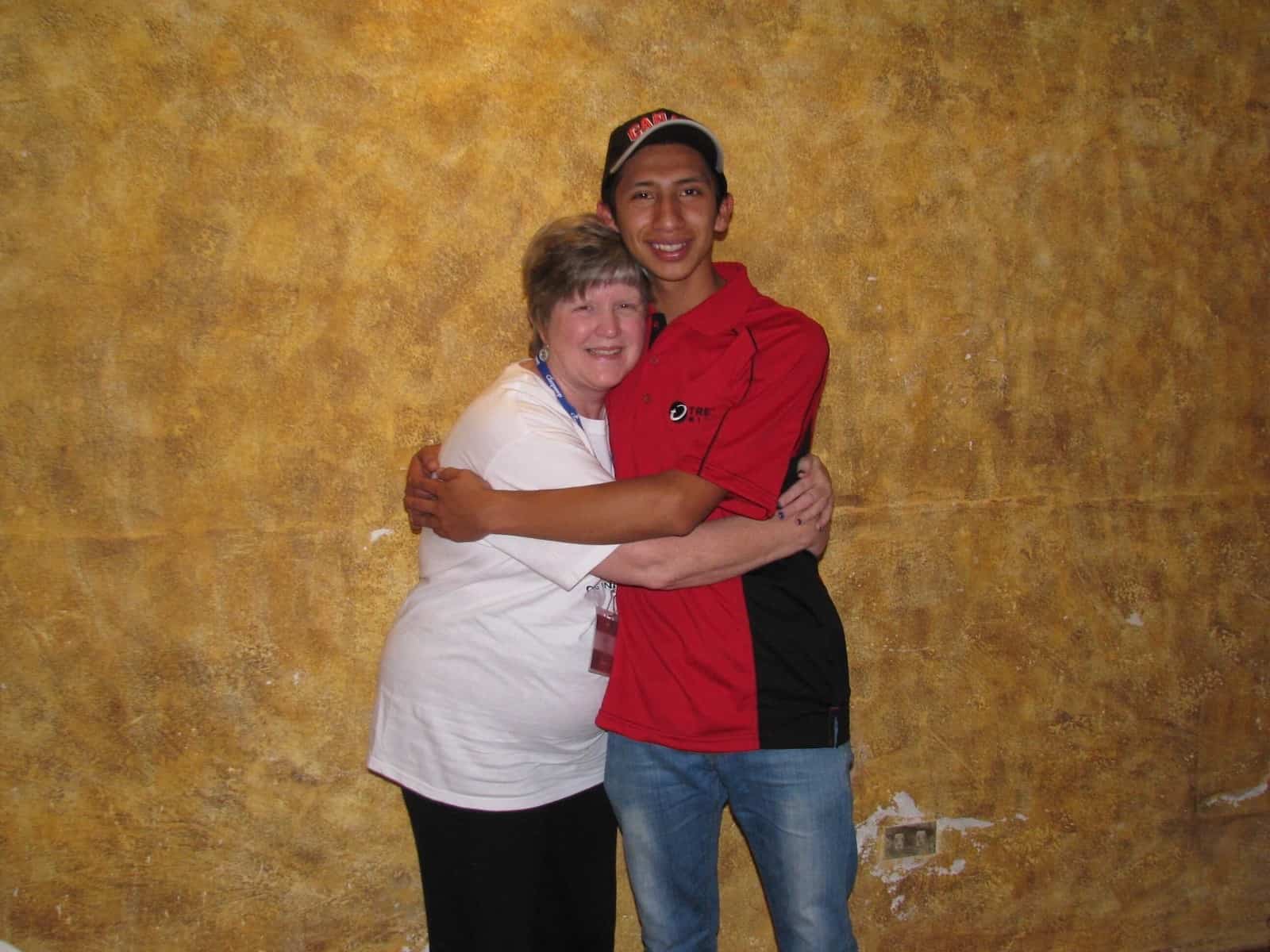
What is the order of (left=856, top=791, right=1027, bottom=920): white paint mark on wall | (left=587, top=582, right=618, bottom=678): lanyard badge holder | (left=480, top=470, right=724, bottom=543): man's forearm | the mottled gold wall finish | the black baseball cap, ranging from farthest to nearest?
1. (left=856, top=791, right=1027, bottom=920): white paint mark on wall
2. the mottled gold wall finish
3. the black baseball cap
4. (left=587, top=582, right=618, bottom=678): lanyard badge holder
5. (left=480, top=470, right=724, bottom=543): man's forearm

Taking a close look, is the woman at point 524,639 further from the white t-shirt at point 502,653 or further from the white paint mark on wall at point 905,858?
the white paint mark on wall at point 905,858

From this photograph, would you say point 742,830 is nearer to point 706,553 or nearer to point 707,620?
point 707,620

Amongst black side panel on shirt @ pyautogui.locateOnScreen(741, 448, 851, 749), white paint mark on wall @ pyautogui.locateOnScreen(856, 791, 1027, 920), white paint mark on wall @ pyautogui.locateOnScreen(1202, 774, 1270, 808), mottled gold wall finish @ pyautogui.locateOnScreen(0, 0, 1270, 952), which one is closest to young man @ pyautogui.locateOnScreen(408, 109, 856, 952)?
black side panel on shirt @ pyautogui.locateOnScreen(741, 448, 851, 749)

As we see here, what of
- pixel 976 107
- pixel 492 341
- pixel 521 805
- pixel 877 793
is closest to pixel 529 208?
A: pixel 492 341

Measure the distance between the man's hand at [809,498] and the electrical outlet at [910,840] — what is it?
105 cm

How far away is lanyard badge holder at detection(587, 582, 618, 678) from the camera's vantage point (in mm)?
1647

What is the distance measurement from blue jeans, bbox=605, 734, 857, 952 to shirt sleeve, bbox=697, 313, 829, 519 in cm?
44

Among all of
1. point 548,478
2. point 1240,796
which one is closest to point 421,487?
point 548,478

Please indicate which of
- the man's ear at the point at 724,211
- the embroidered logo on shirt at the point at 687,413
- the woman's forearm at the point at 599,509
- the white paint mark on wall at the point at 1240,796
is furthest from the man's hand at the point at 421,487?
the white paint mark on wall at the point at 1240,796

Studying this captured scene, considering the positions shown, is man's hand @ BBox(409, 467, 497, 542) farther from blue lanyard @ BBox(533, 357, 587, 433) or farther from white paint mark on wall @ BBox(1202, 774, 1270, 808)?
white paint mark on wall @ BBox(1202, 774, 1270, 808)

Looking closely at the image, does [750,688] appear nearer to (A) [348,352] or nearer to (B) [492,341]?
(B) [492,341]

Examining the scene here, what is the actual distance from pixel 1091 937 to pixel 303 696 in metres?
2.13

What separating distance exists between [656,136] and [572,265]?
316 millimetres

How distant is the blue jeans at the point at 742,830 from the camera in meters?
1.59
